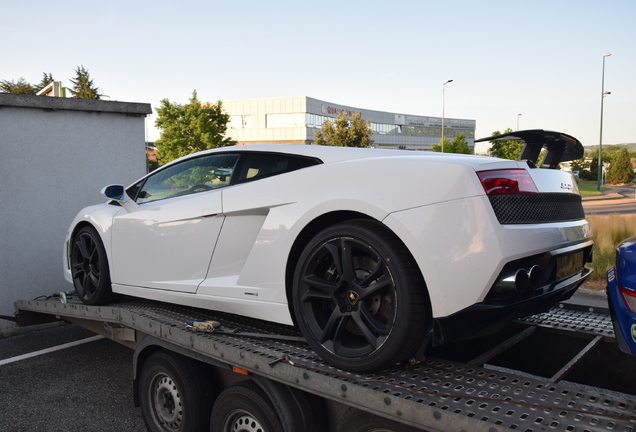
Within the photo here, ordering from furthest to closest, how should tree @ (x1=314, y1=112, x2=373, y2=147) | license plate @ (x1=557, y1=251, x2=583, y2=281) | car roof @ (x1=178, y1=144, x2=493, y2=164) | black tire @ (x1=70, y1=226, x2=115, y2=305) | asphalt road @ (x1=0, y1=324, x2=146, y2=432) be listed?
tree @ (x1=314, y1=112, x2=373, y2=147)
black tire @ (x1=70, y1=226, x2=115, y2=305)
asphalt road @ (x1=0, y1=324, x2=146, y2=432)
car roof @ (x1=178, y1=144, x2=493, y2=164)
license plate @ (x1=557, y1=251, x2=583, y2=281)

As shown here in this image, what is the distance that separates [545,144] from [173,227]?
2.45 meters

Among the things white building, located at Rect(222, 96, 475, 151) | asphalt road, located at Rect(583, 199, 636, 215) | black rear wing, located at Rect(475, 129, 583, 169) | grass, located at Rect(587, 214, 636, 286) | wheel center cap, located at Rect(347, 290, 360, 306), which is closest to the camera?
wheel center cap, located at Rect(347, 290, 360, 306)

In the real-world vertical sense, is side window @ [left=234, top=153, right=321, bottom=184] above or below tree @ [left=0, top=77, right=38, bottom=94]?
below

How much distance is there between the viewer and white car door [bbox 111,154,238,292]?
349 centimetres

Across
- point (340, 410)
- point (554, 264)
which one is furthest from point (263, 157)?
point (554, 264)

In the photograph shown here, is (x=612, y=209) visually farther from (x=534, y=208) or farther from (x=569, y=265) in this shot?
(x=534, y=208)

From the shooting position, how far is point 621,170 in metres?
60.1

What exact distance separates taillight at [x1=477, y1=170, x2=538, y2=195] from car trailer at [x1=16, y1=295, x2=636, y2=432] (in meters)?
0.86

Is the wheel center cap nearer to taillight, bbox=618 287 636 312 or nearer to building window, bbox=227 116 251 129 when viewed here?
taillight, bbox=618 287 636 312

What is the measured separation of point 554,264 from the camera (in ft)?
8.66

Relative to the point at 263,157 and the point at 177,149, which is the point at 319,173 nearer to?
the point at 263,157

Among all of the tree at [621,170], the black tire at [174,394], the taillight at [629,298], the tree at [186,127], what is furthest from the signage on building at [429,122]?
the taillight at [629,298]

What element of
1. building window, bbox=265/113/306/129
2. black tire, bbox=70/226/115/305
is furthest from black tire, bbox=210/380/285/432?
building window, bbox=265/113/306/129

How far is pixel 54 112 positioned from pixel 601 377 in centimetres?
691
